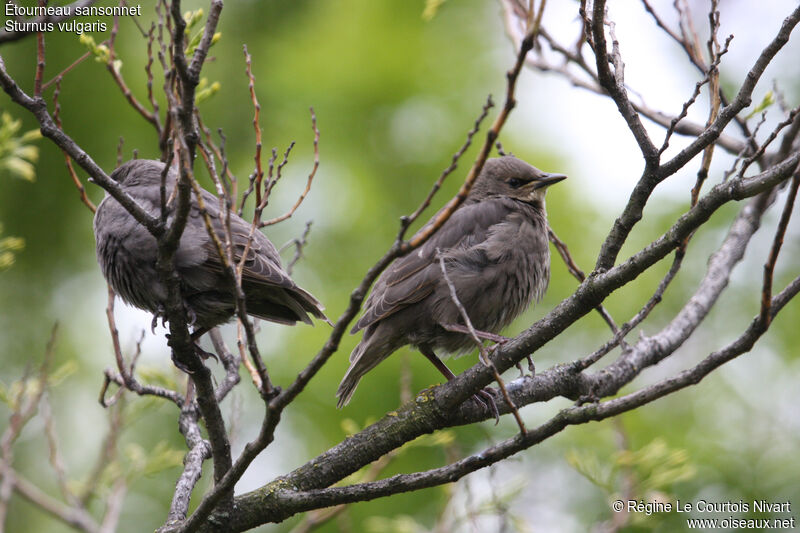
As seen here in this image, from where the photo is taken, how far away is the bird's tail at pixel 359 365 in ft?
14.9

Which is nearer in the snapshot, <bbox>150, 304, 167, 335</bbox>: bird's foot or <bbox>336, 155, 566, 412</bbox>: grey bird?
<bbox>150, 304, 167, 335</bbox>: bird's foot

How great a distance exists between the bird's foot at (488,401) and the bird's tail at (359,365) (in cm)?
85

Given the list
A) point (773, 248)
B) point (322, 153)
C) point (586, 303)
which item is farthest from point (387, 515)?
point (773, 248)

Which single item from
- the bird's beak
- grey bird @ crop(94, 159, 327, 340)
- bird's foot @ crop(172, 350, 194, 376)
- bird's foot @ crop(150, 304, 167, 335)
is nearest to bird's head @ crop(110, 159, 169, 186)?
grey bird @ crop(94, 159, 327, 340)

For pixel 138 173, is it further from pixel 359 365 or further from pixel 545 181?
pixel 545 181

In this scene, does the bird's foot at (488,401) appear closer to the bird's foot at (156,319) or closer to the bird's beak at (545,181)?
the bird's foot at (156,319)

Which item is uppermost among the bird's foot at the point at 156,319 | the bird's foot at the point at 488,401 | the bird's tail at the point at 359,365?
the bird's tail at the point at 359,365

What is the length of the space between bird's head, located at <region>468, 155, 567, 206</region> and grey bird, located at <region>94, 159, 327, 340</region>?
1.71m

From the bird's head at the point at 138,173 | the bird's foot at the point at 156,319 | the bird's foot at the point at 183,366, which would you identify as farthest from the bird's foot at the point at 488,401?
the bird's head at the point at 138,173

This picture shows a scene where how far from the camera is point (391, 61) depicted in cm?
917

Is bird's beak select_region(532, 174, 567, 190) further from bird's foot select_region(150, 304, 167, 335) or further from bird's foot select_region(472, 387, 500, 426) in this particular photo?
bird's foot select_region(150, 304, 167, 335)

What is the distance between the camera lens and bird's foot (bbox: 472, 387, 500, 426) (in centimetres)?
372

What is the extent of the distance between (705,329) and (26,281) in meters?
8.05

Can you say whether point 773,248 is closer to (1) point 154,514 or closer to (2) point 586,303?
(2) point 586,303
